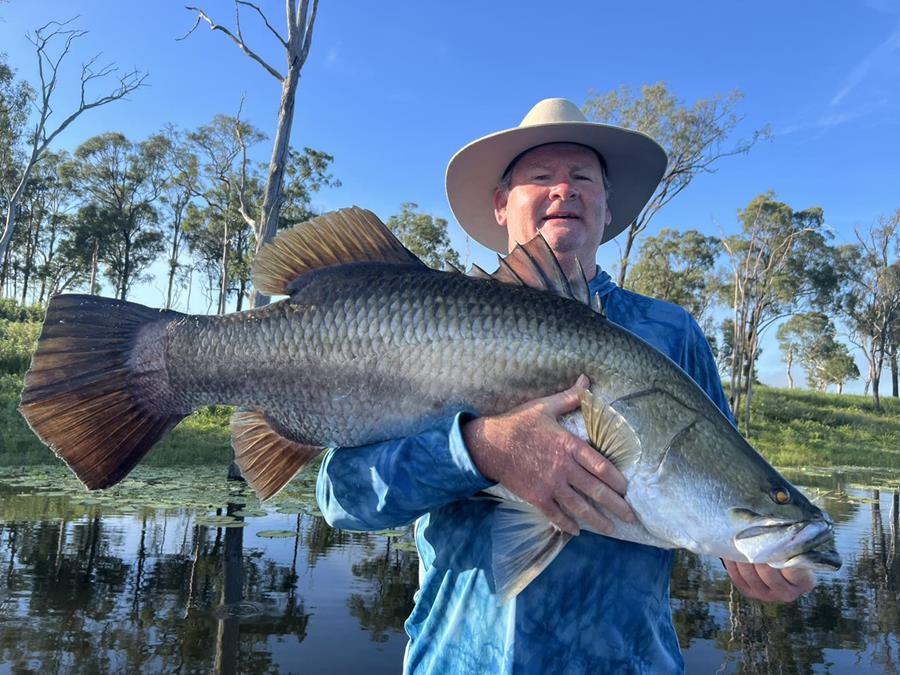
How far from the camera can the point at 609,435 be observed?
1.62 meters

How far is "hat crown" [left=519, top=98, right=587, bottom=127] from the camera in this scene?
2.53 metres

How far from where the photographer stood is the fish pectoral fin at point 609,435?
1.62 meters

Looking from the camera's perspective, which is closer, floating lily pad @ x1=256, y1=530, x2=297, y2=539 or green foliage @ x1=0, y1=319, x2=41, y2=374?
floating lily pad @ x1=256, y1=530, x2=297, y2=539

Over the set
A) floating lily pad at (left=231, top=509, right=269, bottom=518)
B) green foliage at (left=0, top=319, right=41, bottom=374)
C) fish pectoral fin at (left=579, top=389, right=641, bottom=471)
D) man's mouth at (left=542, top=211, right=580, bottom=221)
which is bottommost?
floating lily pad at (left=231, top=509, right=269, bottom=518)

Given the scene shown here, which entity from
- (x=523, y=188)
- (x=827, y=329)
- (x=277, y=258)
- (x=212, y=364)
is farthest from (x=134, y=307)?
(x=827, y=329)

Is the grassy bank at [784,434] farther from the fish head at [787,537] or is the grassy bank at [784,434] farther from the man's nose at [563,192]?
the fish head at [787,537]

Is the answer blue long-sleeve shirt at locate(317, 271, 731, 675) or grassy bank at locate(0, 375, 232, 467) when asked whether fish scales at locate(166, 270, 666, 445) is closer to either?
blue long-sleeve shirt at locate(317, 271, 731, 675)

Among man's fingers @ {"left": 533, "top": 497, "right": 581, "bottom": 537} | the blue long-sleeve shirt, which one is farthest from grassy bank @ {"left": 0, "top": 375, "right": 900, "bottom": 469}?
man's fingers @ {"left": 533, "top": 497, "right": 581, "bottom": 537}

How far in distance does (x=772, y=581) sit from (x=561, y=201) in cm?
141

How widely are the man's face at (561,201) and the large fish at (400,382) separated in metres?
0.46

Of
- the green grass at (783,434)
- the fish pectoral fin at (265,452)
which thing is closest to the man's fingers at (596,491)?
the fish pectoral fin at (265,452)

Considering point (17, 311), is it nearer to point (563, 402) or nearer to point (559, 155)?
point (559, 155)

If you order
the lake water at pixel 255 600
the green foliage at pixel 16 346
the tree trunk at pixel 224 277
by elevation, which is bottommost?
the lake water at pixel 255 600

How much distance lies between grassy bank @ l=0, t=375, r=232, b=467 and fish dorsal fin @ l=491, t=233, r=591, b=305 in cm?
1391
